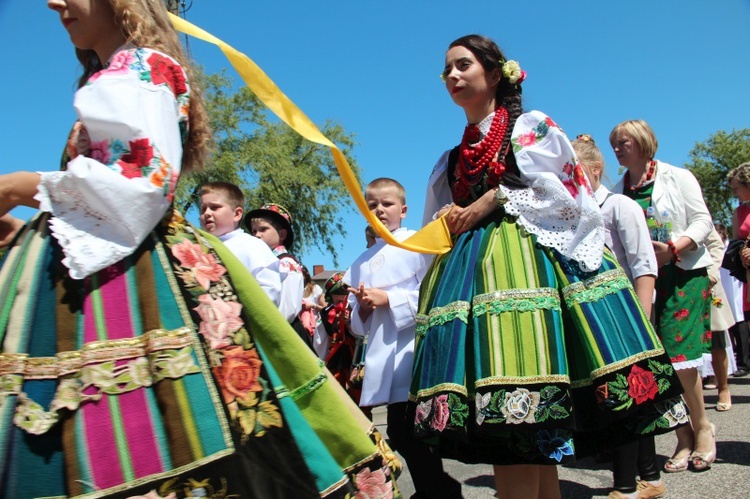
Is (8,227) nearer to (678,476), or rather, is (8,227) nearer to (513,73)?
(513,73)

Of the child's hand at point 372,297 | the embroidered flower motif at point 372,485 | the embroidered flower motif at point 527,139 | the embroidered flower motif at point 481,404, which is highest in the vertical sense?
the embroidered flower motif at point 527,139

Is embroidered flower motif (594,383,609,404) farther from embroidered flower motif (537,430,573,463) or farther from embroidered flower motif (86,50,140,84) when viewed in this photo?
embroidered flower motif (86,50,140,84)

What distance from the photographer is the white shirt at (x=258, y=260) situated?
14.3 ft

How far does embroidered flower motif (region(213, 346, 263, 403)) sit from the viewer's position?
1813 millimetres

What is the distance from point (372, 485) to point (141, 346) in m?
0.76

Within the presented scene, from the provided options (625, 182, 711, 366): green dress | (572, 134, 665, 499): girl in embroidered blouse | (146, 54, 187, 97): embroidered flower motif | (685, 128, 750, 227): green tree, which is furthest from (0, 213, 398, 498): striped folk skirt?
(685, 128, 750, 227): green tree

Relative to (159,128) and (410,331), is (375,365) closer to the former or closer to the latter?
(410,331)

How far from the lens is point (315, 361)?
81.8 inches

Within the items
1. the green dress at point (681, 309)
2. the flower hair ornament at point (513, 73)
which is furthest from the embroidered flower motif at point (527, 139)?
the green dress at point (681, 309)

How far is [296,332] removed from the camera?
7.82ft

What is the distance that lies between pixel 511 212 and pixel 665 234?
2009 millimetres

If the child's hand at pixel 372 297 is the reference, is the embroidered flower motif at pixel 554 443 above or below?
below

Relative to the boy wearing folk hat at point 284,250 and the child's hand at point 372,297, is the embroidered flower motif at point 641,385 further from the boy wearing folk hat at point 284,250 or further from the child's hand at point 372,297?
the boy wearing folk hat at point 284,250

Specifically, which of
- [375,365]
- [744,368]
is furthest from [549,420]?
[744,368]
